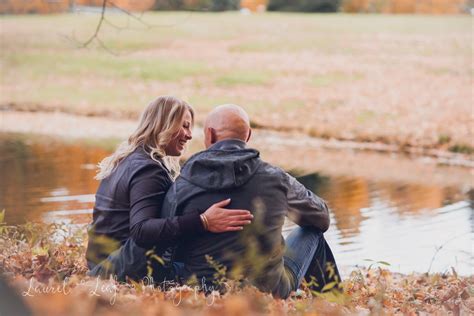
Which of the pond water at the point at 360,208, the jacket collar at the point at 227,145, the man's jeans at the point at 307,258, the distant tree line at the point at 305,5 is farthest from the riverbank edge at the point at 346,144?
the distant tree line at the point at 305,5

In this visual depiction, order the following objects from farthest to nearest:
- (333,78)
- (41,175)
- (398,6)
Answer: (398,6) → (333,78) → (41,175)

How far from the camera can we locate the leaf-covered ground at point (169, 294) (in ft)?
11.6

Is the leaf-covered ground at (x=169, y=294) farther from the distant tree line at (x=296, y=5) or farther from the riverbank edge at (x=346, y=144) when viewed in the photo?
the distant tree line at (x=296, y=5)

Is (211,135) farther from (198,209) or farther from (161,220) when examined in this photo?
(161,220)

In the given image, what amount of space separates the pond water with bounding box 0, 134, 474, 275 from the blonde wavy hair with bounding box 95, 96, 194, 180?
2.27m

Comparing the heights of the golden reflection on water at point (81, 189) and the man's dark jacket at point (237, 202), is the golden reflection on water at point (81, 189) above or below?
below

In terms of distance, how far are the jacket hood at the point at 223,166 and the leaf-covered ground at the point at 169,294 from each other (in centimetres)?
52

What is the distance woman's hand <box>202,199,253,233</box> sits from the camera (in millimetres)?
4676

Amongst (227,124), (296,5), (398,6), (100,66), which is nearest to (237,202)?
(227,124)

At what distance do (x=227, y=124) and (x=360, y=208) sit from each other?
17.0 feet

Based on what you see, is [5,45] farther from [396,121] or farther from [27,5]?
[396,121]

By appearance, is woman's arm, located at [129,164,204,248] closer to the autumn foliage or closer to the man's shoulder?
the man's shoulder

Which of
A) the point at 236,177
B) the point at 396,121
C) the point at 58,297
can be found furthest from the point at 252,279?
the point at 396,121

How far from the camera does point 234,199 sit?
4773mm
